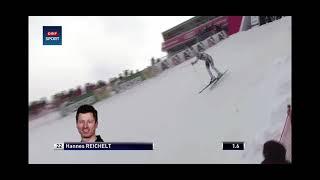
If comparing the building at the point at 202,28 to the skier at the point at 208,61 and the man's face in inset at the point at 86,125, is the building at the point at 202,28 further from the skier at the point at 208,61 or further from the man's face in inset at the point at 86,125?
the man's face in inset at the point at 86,125

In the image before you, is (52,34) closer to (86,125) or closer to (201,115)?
(86,125)

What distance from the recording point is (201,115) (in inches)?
162

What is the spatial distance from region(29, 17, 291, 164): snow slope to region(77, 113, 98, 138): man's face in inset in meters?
Result: 0.05

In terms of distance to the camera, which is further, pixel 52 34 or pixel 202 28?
pixel 202 28

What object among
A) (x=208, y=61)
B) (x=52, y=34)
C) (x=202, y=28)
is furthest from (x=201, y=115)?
(x=52, y=34)

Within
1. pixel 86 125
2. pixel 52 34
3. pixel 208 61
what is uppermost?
pixel 52 34

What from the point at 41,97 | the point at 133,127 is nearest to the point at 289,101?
the point at 133,127

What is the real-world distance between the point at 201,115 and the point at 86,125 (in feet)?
3.14

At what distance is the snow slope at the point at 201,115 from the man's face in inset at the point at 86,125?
5 centimetres

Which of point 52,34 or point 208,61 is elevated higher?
point 52,34

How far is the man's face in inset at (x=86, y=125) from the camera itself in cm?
412

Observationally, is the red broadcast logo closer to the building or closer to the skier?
the building

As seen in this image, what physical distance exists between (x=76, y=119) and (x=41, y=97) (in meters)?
0.34
